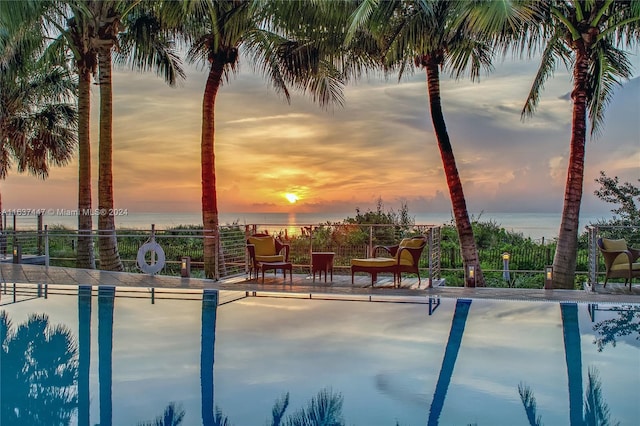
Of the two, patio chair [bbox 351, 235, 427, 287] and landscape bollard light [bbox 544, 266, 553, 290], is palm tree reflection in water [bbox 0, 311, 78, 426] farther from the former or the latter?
landscape bollard light [bbox 544, 266, 553, 290]

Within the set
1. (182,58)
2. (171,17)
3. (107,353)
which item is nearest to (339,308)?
(107,353)

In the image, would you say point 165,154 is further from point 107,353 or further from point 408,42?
point 107,353

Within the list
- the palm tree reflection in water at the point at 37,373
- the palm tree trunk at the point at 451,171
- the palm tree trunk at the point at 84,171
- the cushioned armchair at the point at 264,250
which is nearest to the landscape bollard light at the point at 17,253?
the palm tree trunk at the point at 84,171

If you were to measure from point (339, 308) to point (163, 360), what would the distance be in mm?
3167

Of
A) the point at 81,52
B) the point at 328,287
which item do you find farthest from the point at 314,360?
the point at 81,52

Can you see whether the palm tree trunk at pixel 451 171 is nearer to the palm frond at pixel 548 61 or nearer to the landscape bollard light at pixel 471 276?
the landscape bollard light at pixel 471 276

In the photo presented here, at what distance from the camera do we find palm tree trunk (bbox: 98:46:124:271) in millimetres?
12508

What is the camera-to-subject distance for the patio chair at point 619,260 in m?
9.27

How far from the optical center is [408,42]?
10805mm

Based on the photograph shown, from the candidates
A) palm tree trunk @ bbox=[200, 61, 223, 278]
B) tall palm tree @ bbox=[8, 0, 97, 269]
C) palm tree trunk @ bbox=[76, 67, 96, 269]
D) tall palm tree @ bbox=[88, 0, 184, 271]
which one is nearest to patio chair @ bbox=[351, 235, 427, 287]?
palm tree trunk @ bbox=[200, 61, 223, 278]

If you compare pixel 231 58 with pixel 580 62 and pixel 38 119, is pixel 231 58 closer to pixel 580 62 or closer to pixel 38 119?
pixel 580 62

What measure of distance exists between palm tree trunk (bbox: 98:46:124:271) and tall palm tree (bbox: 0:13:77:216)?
6.98 feet

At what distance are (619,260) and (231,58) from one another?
27.8 ft

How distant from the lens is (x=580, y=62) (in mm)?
10781
